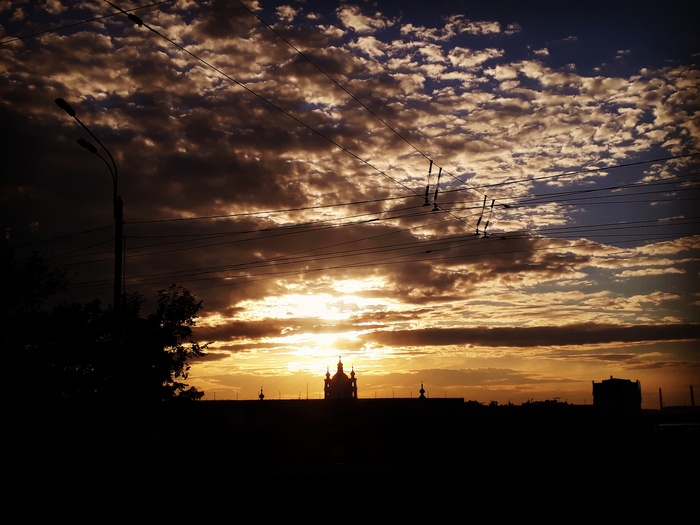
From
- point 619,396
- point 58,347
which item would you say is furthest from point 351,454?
point 58,347

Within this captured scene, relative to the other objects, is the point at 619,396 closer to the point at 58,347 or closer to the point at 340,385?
the point at 58,347

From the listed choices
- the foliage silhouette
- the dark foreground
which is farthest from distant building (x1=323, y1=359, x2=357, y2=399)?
the foliage silhouette

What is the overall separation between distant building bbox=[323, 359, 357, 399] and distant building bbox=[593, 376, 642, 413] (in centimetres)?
9409

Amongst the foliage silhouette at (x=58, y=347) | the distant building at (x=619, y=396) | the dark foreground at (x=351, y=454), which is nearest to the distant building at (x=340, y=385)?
the dark foreground at (x=351, y=454)

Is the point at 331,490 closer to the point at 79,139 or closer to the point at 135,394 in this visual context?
the point at 135,394

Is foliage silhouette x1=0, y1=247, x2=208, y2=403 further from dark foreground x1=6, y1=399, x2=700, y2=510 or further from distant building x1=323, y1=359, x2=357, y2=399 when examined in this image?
distant building x1=323, y1=359, x2=357, y2=399

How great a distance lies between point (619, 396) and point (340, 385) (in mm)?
96993

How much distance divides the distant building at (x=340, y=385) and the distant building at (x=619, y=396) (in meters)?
94.1

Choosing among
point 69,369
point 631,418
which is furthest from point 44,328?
point 631,418

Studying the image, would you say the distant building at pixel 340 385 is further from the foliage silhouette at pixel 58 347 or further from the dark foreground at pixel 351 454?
the foliage silhouette at pixel 58 347

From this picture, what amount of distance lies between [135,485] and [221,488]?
3.78 m

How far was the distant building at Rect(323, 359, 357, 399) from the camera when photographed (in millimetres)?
143750

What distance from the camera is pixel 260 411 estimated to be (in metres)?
78.2

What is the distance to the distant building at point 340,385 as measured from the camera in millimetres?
143750
